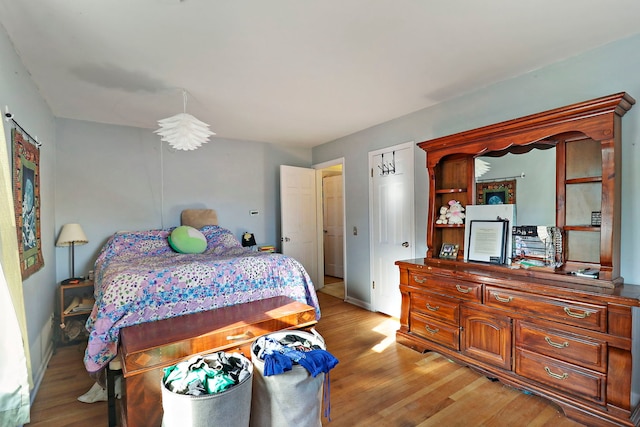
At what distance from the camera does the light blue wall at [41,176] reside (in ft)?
6.76

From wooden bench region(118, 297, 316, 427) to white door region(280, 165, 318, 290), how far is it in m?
2.28

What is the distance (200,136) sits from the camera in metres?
2.79

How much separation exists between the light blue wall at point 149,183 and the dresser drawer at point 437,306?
2.77 metres

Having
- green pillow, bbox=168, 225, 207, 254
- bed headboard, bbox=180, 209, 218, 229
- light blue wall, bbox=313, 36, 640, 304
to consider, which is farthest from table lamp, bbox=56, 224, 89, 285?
light blue wall, bbox=313, 36, 640, 304

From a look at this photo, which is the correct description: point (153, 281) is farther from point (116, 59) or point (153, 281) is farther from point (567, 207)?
point (567, 207)

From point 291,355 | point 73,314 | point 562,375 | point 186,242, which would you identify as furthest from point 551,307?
point 73,314

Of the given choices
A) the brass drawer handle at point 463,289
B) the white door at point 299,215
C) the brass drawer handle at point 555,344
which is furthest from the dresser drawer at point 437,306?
the white door at point 299,215

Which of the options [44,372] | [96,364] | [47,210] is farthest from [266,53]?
[44,372]

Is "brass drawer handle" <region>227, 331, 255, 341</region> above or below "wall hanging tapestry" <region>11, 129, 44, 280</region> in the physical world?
below

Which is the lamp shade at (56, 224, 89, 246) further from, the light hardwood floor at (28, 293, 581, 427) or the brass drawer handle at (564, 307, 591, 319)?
the brass drawer handle at (564, 307, 591, 319)

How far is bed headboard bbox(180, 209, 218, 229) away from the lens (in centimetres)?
431

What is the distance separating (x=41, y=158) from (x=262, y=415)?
10.2ft

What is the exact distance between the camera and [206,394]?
1.48 m

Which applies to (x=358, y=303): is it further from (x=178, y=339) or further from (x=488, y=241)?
(x=178, y=339)
